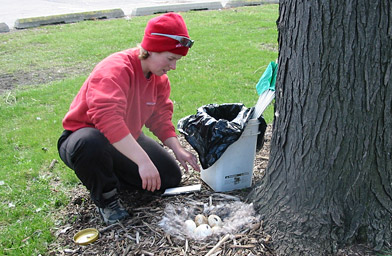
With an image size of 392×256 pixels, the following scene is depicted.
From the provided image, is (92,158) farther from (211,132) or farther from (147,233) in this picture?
(211,132)

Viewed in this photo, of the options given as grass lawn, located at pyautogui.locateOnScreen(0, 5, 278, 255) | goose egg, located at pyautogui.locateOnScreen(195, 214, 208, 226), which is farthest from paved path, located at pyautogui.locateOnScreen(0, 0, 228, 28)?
goose egg, located at pyautogui.locateOnScreen(195, 214, 208, 226)

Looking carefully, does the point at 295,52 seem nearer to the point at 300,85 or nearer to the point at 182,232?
the point at 300,85

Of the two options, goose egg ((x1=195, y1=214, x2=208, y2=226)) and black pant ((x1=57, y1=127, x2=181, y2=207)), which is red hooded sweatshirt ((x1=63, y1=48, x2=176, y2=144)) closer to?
black pant ((x1=57, y1=127, x2=181, y2=207))

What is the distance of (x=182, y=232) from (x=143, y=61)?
46.7 inches

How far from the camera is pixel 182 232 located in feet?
8.73

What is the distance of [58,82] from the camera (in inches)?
255

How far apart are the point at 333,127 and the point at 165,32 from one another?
1.20 m

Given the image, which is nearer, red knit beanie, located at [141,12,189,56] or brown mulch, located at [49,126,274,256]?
brown mulch, located at [49,126,274,256]

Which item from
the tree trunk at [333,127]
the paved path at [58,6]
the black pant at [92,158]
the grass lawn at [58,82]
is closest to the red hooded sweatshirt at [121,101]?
the black pant at [92,158]

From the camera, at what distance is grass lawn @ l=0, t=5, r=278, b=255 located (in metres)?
3.28

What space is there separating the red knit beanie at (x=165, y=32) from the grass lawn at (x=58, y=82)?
1.49m

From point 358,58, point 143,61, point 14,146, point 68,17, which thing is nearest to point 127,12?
point 68,17

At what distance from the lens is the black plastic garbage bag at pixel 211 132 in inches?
115

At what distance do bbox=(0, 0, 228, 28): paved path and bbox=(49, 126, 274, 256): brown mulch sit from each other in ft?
35.4
